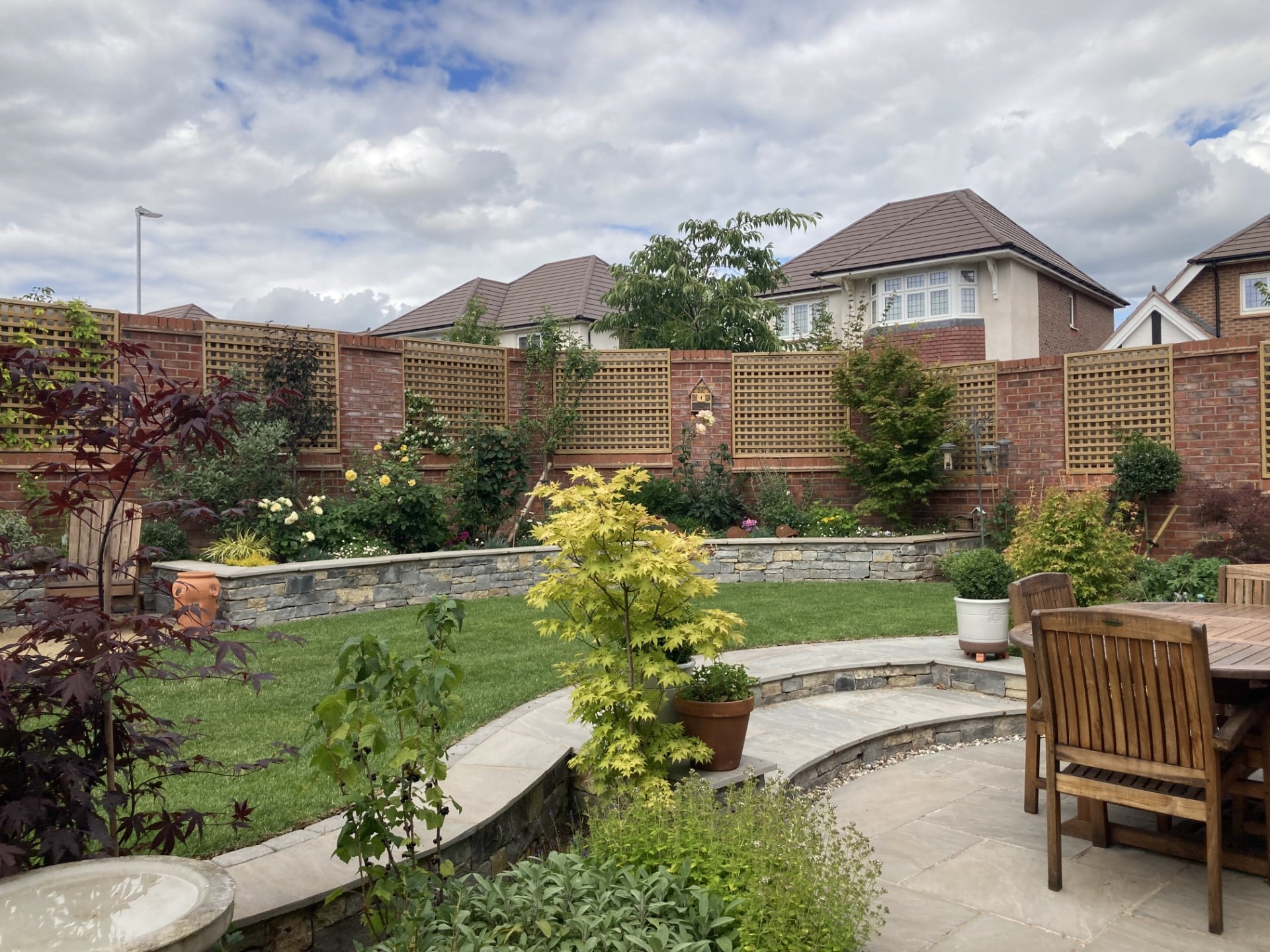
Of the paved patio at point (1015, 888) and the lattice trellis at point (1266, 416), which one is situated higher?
the lattice trellis at point (1266, 416)

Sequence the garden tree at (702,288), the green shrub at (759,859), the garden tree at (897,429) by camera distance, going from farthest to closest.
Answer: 1. the garden tree at (702,288)
2. the garden tree at (897,429)
3. the green shrub at (759,859)

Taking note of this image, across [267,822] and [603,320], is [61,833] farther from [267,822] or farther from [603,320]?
[603,320]

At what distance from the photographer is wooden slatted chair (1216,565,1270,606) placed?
4.43 m

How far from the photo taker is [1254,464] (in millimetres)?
9273

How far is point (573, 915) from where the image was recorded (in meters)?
2.15

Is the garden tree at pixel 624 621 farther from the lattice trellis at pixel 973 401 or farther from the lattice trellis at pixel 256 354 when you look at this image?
the lattice trellis at pixel 973 401

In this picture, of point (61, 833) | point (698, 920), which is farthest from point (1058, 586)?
point (61, 833)

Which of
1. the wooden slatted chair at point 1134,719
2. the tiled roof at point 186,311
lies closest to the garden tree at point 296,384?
the wooden slatted chair at point 1134,719

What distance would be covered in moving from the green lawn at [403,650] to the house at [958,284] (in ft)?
33.4

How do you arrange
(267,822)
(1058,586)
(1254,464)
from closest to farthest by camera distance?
(267,822), (1058,586), (1254,464)

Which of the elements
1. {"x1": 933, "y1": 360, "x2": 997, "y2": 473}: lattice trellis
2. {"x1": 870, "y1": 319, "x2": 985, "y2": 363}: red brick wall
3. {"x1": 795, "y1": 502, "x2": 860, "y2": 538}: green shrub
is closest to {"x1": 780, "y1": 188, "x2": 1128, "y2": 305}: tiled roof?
{"x1": 870, "y1": 319, "x2": 985, "y2": 363}: red brick wall

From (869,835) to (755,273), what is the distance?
47.0 ft

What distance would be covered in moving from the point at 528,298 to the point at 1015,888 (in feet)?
78.9

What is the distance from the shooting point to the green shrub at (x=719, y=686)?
11.6 ft
